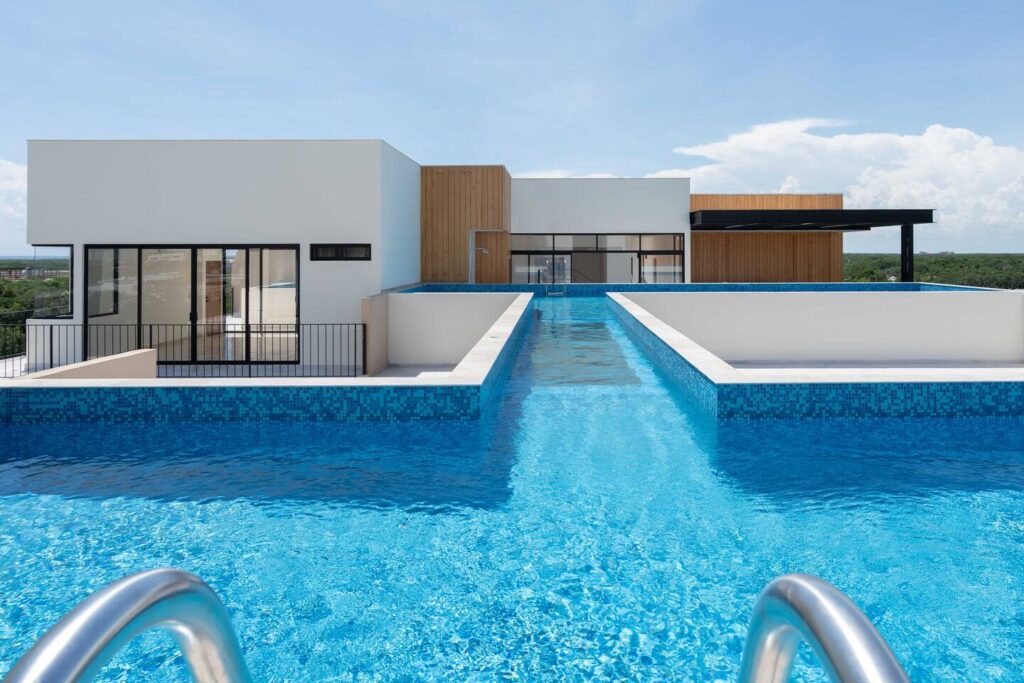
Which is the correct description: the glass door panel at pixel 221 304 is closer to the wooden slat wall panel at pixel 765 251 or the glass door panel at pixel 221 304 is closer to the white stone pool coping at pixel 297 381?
the white stone pool coping at pixel 297 381

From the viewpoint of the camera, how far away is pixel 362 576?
4.02 metres

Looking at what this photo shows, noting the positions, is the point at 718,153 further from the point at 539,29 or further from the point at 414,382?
the point at 414,382

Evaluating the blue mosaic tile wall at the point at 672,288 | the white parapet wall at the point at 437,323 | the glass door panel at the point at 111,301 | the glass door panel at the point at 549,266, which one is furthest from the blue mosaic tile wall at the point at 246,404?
the glass door panel at the point at 549,266

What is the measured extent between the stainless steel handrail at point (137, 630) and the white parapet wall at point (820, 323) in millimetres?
17425

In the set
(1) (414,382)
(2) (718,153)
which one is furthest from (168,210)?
(2) (718,153)

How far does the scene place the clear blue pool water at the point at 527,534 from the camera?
130 inches

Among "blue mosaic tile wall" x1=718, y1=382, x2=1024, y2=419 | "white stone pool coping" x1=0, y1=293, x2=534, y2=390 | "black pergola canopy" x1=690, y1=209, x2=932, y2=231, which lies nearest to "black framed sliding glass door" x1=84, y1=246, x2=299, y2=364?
"white stone pool coping" x1=0, y1=293, x2=534, y2=390

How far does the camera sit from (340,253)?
57.8 feet

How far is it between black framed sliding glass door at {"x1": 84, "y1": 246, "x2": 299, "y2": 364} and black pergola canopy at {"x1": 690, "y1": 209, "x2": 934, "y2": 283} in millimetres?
14112

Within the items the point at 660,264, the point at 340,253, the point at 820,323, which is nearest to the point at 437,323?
the point at 340,253

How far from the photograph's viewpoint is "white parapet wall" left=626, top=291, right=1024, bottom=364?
1845cm

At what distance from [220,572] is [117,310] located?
50.0 ft

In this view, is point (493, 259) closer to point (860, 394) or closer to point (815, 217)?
point (815, 217)

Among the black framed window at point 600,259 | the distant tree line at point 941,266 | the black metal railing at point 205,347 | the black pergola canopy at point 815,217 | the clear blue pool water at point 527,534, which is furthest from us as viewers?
the distant tree line at point 941,266
